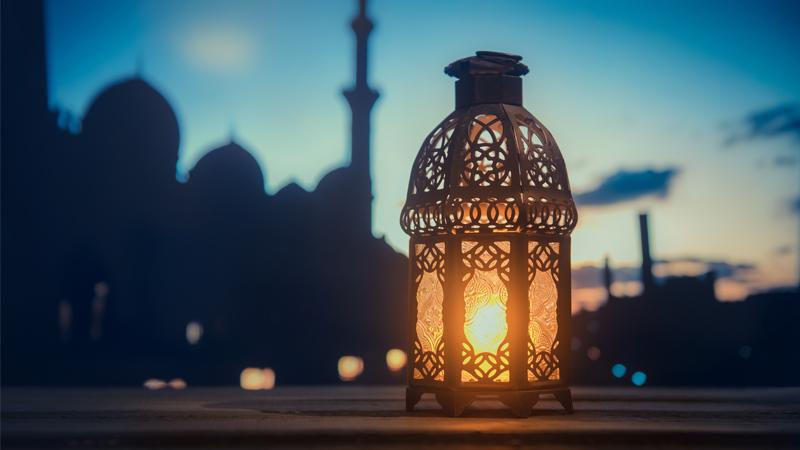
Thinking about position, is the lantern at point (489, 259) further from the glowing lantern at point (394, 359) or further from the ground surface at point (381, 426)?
the glowing lantern at point (394, 359)

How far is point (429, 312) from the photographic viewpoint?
5.02 m

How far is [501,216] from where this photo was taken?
4.90 m

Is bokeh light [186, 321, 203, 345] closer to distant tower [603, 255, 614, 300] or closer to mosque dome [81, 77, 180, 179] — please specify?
mosque dome [81, 77, 180, 179]

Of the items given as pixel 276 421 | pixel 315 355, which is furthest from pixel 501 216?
pixel 315 355


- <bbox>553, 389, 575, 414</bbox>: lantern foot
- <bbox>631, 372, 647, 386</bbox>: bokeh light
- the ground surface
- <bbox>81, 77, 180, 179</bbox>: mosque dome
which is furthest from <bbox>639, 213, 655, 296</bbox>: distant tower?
<bbox>553, 389, 575, 414</bbox>: lantern foot

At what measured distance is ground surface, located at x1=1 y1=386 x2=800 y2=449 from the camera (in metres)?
3.42

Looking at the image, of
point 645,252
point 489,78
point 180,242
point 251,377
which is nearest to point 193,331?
point 180,242

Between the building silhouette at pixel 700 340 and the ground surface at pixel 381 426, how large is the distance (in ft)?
77.5

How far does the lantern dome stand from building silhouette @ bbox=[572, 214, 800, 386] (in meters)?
23.7

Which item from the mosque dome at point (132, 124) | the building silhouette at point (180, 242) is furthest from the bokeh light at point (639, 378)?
the mosque dome at point (132, 124)

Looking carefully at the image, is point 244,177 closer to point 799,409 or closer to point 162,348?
point 162,348

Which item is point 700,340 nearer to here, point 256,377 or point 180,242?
point 256,377

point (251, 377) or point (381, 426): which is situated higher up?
point (381, 426)

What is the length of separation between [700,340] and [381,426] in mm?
27085
